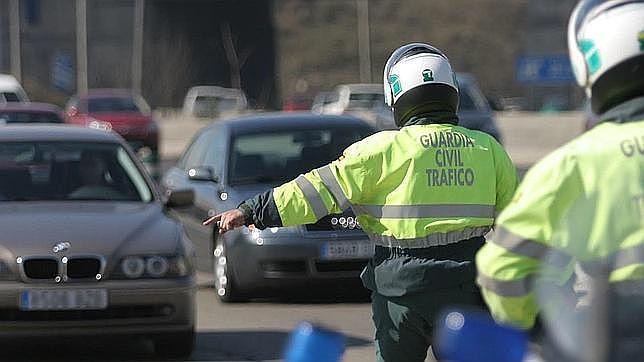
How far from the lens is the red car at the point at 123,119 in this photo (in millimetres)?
36722

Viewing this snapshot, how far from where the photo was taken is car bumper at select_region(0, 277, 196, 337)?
8898 mm

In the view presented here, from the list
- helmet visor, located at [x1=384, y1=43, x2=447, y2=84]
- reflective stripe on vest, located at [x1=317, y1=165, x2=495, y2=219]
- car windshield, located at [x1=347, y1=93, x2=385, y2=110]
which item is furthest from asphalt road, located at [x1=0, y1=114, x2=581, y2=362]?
car windshield, located at [x1=347, y1=93, x2=385, y2=110]

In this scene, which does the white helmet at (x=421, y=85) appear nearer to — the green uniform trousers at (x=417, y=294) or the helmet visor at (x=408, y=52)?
the helmet visor at (x=408, y=52)

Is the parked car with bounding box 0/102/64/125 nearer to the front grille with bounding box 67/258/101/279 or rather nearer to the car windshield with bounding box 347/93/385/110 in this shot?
the front grille with bounding box 67/258/101/279

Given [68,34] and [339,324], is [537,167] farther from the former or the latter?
[68,34]

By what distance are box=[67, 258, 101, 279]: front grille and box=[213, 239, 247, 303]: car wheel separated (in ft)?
10.4

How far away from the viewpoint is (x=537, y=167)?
334 cm

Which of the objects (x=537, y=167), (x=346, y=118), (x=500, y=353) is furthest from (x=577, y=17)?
(x=346, y=118)

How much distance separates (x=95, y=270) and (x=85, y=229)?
12.6 inches

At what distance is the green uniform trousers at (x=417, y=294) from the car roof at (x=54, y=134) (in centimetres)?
582

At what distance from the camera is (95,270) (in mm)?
9039

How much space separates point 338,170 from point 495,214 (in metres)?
0.57

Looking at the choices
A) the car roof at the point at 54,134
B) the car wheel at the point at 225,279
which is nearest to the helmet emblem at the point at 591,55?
the car roof at the point at 54,134

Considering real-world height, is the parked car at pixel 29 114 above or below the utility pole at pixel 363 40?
above
